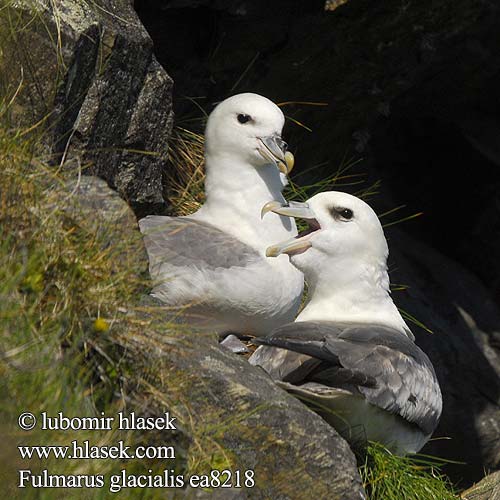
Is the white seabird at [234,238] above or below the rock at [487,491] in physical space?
above

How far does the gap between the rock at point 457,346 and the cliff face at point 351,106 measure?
0.04 ft

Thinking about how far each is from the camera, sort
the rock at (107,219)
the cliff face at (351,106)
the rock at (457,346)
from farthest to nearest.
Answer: the rock at (457,346), the cliff face at (351,106), the rock at (107,219)

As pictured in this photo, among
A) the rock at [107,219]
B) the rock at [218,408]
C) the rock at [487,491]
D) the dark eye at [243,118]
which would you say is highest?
the rock at [107,219]

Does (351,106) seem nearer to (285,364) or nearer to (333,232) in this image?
(333,232)

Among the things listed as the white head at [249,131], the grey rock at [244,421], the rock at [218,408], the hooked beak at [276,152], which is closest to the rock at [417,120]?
the white head at [249,131]

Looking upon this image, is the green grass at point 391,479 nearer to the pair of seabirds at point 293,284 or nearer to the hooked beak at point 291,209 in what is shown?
the pair of seabirds at point 293,284

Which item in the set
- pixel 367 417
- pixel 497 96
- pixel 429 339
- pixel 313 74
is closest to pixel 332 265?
pixel 367 417

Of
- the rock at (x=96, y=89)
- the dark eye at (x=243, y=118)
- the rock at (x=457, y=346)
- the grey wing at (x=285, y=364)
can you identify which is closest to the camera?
the grey wing at (x=285, y=364)

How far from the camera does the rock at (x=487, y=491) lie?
198 inches

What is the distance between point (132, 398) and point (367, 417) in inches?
45.1

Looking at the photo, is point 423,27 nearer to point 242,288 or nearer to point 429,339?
point 429,339

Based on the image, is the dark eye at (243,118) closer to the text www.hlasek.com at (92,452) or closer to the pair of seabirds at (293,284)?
the pair of seabirds at (293,284)

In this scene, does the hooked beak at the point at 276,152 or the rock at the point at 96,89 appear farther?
the hooked beak at the point at 276,152

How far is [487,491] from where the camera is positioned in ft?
17.0
